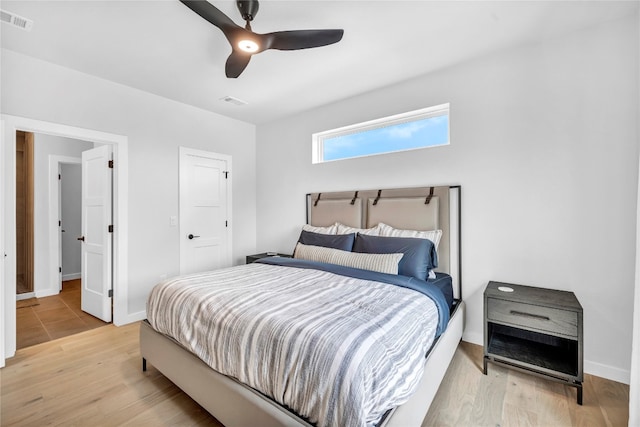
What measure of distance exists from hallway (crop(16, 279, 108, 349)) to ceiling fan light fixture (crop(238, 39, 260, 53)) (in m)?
3.27

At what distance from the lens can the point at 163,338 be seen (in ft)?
6.45

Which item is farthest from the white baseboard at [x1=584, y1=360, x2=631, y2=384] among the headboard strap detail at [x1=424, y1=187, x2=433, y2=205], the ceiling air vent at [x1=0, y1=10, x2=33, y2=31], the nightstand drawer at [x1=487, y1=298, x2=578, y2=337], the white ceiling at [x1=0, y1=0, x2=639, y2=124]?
the ceiling air vent at [x1=0, y1=10, x2=33, y2=31]

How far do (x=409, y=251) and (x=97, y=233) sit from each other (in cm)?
352

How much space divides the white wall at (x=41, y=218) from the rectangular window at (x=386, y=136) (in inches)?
158

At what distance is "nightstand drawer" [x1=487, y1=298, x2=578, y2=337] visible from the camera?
1.86 meters

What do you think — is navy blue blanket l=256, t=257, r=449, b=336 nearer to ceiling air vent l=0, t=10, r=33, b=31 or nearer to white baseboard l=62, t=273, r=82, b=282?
ceiling air vent l=0, t=10, r=33, b=31

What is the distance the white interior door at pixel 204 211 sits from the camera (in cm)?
369

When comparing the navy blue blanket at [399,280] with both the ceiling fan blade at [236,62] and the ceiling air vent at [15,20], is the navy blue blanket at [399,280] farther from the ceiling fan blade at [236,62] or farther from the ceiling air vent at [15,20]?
the ceiling air vent at [15,20]

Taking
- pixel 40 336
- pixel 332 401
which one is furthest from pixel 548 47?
pixel 40 336

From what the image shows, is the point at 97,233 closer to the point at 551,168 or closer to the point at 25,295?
the point at 25,295

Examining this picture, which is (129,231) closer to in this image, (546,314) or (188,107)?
(188,107)

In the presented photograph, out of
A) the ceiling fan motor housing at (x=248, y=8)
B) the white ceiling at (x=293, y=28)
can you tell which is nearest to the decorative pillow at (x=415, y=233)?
the white ceiling at (x=293, y=28)

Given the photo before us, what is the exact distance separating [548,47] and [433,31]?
0.99m

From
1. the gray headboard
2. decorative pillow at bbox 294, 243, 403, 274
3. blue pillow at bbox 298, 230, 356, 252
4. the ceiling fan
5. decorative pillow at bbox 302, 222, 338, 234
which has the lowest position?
decorative pillow at bbox 294, 243, 403, 274
